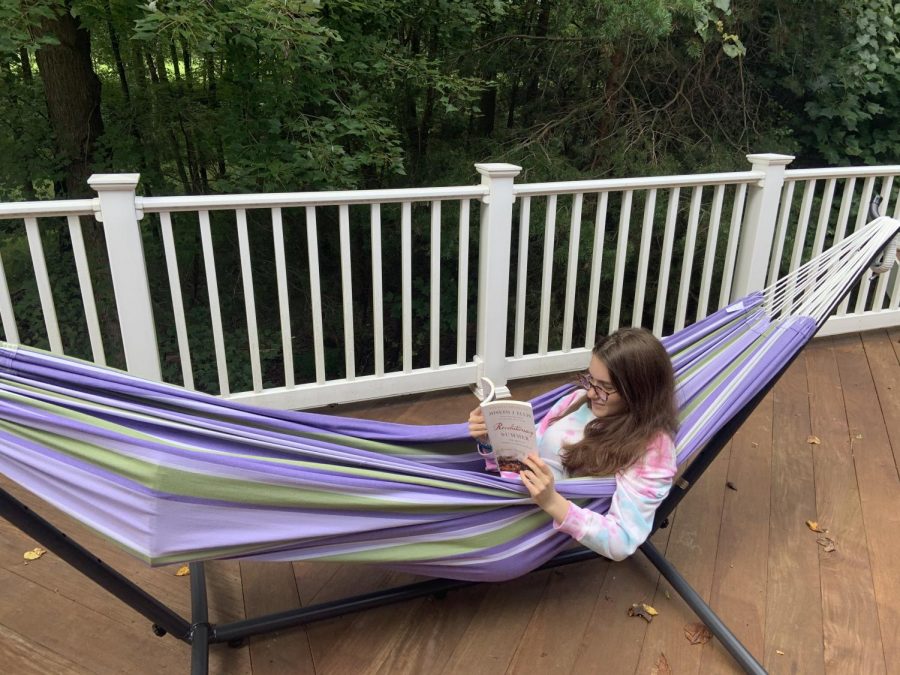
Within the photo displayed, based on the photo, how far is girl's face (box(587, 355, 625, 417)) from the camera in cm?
169

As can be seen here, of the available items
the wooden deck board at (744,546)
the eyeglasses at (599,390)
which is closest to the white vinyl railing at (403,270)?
the wooden deck board at (744,546)

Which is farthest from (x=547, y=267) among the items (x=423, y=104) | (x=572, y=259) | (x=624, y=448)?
(x=423, y=104)

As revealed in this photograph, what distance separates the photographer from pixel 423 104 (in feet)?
18.2

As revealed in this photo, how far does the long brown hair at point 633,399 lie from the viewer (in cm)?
167

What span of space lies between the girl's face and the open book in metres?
0.22

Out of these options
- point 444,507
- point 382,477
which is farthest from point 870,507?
point 382,477

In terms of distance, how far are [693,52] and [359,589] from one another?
12.2ft

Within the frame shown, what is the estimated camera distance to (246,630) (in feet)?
5.65

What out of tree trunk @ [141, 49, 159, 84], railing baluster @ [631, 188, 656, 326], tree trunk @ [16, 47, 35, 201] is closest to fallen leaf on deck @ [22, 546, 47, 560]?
railing baluster @ [631, 188, 656, 326]

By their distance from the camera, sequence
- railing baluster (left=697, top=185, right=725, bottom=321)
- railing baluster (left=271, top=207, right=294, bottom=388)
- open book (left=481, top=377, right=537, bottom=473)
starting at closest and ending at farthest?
open book (left=481, top=377, right=537, bottom=473)
railing baluster (left=271, top=207, right=294, bottom=388)
railing baluster (left=697, top=185, right=725, bottom=321)

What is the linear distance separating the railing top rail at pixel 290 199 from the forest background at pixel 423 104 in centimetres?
149

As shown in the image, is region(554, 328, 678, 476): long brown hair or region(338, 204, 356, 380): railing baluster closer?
region(554, 328, 678, 476): long brown hair

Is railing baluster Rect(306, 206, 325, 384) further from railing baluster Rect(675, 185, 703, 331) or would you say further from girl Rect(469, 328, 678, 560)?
railing baluster Rect(675, 185, 703, 331)

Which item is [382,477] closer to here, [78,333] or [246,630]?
[246,630]
